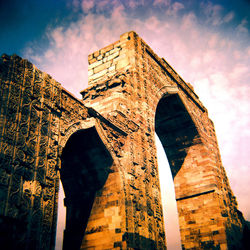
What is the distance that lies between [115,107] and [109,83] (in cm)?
101

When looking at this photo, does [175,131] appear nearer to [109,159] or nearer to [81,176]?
[109,159]

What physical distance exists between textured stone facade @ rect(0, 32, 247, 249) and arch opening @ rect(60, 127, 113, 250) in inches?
0.8

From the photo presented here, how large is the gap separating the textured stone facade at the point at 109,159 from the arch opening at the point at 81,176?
0.02 m

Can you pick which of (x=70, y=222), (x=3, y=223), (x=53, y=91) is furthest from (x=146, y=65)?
(x=3, y=223)

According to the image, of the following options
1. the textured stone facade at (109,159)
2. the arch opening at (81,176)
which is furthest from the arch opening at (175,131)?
the arch opening at (81,176)

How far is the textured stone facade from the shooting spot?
435cm

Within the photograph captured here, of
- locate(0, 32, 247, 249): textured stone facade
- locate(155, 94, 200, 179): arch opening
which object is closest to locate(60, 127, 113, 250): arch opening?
locate(0, 32, 247, 249): textured stone facade

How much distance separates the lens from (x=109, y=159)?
21.1 feet

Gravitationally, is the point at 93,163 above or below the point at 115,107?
below

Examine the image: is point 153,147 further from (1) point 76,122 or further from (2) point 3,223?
(2) point 3,223

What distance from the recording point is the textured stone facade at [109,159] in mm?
4348

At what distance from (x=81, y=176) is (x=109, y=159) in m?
0.72

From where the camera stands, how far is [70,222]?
6555 mm

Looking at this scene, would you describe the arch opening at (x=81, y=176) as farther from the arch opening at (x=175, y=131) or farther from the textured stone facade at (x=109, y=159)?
the arch opening at (x=175, y=131)
